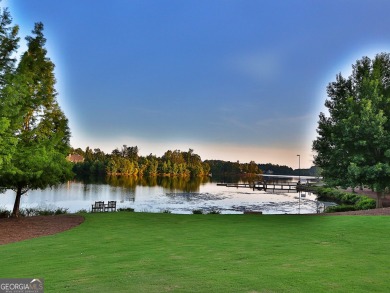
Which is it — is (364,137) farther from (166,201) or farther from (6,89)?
(166,201)

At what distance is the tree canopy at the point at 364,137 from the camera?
27.5 m

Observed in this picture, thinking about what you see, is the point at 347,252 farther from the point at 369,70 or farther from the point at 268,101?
the point at 268,101

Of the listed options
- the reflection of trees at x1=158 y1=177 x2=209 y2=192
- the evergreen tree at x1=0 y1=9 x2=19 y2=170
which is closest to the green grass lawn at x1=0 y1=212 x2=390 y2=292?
the evergreen tree at x1=0 y1=9 x2=19 y2=170

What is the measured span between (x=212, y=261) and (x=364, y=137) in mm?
23900

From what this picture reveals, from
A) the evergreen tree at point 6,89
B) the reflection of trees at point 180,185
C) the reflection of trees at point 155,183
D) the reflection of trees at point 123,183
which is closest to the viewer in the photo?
the evergreen tree at point 6,89

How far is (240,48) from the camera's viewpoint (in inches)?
1339

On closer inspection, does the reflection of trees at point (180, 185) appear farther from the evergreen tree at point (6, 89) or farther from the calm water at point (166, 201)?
the evergreen tree at point (6, 89)

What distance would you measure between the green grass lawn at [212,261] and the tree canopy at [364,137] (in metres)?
13.4

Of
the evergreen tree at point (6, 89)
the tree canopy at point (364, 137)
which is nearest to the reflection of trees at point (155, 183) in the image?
the tree canopy at point (364, 137)

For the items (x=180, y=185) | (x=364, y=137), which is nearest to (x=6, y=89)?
(x=364, y=137)

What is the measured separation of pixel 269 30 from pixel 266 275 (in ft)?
90.8

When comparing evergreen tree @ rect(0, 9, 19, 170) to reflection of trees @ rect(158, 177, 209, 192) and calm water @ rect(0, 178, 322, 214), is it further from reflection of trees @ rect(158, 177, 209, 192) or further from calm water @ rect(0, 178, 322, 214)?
reflection of trees @ rect(158, 177, 209, 192)

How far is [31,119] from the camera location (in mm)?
24078

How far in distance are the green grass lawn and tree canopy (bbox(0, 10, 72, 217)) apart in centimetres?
651
